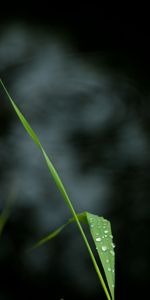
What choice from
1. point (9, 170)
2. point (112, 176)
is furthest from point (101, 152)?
point (9, 170)

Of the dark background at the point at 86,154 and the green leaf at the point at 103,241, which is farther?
the dark background at the point at 86,154

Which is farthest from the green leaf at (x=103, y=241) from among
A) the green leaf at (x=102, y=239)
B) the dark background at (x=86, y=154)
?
the dark background at (x=86, y=154)

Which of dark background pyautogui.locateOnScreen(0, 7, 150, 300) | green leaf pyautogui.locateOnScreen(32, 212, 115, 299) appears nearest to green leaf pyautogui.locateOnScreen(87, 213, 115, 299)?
green leaf pyautogui.locateOnScreen(32, 212, 115, 299)

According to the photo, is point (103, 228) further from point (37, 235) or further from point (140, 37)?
point (140, 37)

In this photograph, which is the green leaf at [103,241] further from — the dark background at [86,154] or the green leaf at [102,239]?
the dark background at [86,154]

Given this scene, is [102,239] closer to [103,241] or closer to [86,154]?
[103,241]

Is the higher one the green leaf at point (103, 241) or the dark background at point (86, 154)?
the green leaf at point (103, 241)

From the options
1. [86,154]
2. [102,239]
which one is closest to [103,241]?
[102,239]

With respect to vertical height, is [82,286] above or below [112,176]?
below
